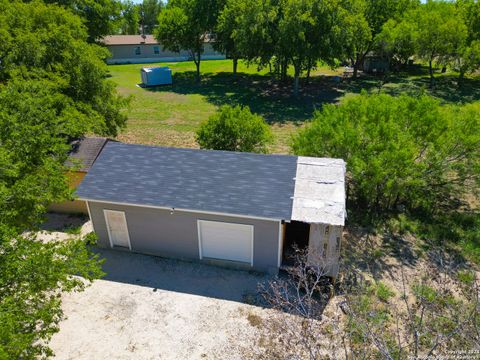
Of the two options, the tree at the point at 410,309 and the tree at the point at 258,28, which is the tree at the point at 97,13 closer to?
the tree at the point at 258,28

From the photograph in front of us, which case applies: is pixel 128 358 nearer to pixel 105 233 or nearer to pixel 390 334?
pixel 105 233

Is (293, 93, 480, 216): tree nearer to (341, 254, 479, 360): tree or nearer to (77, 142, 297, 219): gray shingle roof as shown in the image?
(77, 142, 297, 219): gray shingle roof

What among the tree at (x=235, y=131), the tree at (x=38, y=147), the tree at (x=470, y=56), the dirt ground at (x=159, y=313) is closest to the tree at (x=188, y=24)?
the tree at (x=38, y=147)

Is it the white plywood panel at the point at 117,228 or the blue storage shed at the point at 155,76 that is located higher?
the blue storage shed at the point at 155,76

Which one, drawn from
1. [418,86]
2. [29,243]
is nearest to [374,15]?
[418,86]

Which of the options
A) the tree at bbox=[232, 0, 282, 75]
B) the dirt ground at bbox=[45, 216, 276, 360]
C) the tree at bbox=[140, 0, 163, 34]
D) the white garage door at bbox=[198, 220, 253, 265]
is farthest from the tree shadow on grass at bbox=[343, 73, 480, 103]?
the tree at bbox=[140, 0, 163, 34]

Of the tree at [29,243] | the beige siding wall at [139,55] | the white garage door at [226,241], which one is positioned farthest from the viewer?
the beige siding wall at [139,55]
